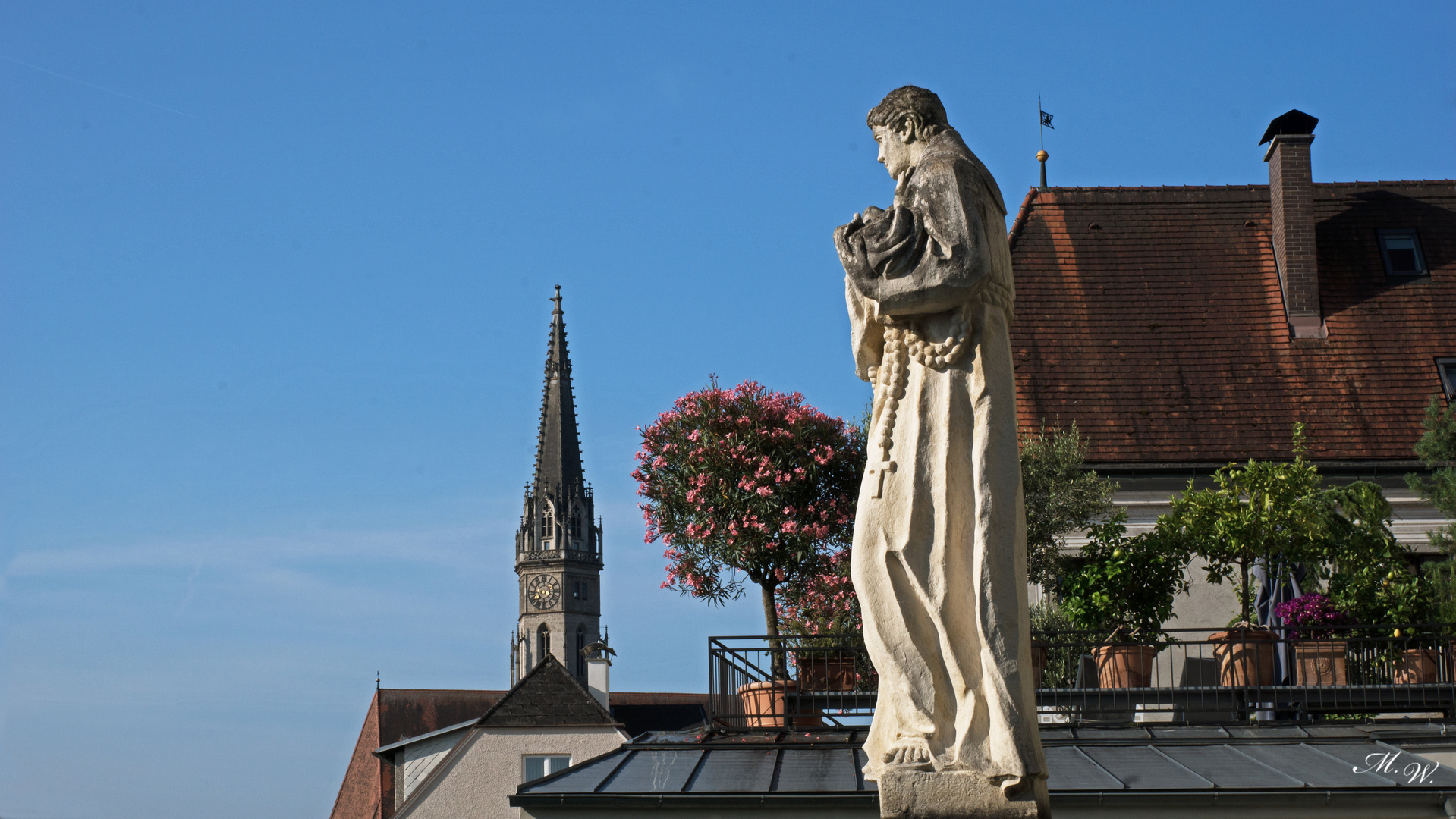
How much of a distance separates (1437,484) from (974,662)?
1398 cm

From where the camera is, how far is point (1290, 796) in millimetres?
10352

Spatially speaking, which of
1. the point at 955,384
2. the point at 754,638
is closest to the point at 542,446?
the point at 754,638

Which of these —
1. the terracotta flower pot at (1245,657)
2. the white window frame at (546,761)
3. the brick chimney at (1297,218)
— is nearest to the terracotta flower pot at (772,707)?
the terracotta flower pot at (1245,657)

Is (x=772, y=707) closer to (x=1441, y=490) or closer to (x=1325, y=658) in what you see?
(x=1325, y=658)

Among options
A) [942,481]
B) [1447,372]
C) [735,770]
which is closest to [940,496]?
[942,481]

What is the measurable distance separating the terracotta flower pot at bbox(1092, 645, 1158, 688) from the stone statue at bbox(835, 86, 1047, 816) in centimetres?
994

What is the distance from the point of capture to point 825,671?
14547mm

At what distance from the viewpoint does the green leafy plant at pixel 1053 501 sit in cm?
1791

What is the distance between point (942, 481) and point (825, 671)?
388 inches

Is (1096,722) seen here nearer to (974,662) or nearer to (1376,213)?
(974,662)

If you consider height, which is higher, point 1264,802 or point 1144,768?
point 1144,768

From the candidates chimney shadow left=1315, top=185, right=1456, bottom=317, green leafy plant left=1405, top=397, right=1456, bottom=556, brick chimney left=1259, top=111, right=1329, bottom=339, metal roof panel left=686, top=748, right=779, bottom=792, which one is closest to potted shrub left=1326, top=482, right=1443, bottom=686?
green leafy plant left=1405, top=397, right=1456, bottom=556

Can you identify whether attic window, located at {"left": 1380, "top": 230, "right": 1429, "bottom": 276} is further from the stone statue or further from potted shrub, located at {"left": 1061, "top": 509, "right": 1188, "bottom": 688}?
the stone statue

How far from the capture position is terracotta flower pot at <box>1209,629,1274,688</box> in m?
14.3
